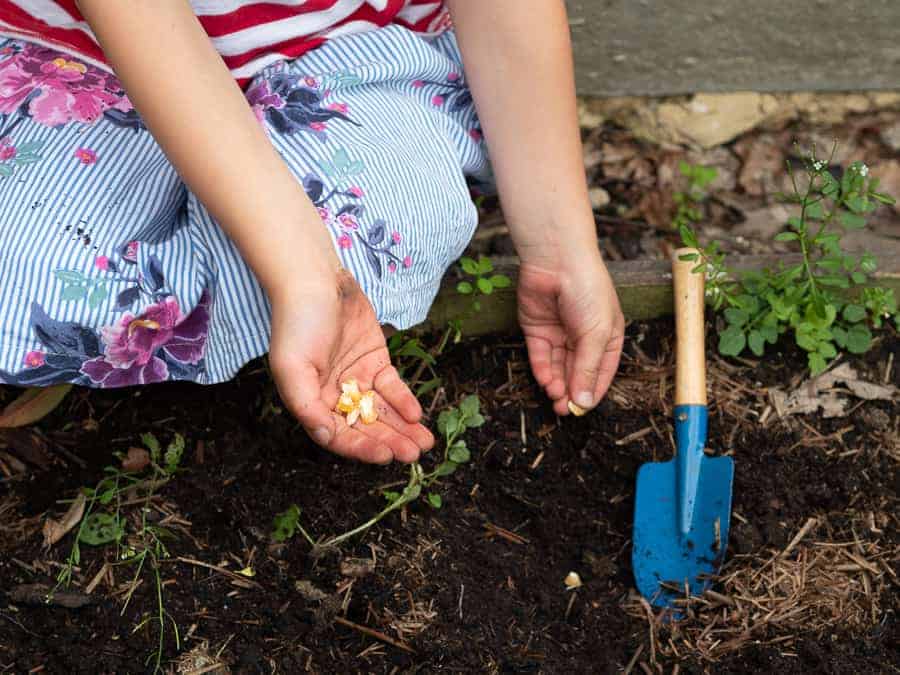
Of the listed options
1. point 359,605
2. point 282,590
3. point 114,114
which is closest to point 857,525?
point 359,605

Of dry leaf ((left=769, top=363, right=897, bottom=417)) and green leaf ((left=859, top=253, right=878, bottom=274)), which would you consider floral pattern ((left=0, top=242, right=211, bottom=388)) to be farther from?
green leaf ((left=859, top=253, right=878, bottom=274))

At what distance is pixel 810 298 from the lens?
188cm

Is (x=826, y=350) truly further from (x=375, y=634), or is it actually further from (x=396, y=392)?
(x=375, y=634)

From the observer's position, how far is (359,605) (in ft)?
5.40

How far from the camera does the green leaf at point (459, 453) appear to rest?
178 centimetres

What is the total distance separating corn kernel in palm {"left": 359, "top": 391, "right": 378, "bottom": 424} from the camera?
1525mm

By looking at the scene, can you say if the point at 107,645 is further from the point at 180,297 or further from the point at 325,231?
the point at 325,231

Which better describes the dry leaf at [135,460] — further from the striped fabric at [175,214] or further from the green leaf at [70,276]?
the green leaf at [70,276]

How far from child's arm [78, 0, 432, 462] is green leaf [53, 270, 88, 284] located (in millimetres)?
252

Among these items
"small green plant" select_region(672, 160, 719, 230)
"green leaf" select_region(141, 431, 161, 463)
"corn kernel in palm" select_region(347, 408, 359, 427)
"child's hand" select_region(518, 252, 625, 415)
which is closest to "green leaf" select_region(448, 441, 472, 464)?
"child's hand" select_region(518, 252, 625, 415)

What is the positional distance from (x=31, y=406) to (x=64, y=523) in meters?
0.23

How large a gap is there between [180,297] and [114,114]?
392mm

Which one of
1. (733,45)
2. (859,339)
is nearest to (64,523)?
(859,339)

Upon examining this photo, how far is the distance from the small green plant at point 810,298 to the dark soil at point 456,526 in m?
0.08
